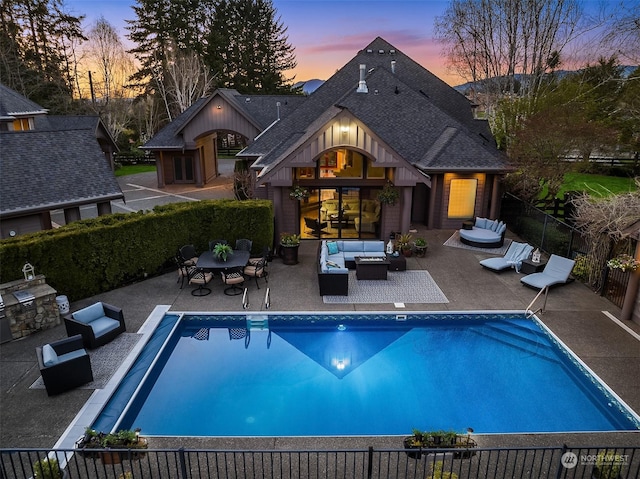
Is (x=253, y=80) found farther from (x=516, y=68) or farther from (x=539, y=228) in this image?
(x=539, y=228)

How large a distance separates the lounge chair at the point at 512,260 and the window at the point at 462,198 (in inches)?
196

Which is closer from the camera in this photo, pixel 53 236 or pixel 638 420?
pixel 638 420

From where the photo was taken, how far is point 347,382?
34.9 ft

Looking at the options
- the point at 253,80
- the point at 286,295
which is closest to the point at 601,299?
the point at 286,295

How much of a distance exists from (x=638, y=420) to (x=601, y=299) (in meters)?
6.18

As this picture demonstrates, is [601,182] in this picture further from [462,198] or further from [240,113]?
[240,113]

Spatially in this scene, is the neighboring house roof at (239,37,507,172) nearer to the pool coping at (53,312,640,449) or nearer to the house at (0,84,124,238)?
the house at (0,84,124,238)

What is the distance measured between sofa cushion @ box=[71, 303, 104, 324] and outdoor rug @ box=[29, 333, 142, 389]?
2.62 feet

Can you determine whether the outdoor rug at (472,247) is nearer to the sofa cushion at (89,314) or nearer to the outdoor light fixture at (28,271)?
the sofa cushion at (89,314)

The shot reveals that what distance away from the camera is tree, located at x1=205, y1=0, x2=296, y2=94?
53250 millimetres

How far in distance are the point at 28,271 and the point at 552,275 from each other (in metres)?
16.3

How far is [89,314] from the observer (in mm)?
11578

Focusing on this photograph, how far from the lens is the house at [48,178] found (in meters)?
15.3

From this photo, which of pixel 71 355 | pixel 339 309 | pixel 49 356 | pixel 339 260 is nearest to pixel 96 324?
pixel 71 355
